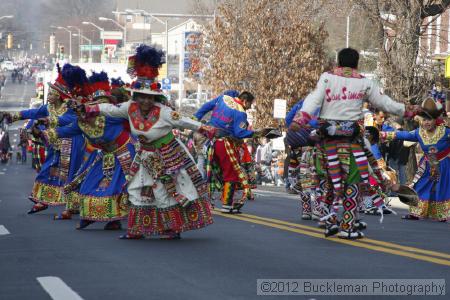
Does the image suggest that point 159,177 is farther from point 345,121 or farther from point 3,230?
point 3,230

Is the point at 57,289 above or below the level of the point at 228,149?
below

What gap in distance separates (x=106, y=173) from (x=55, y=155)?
3655 millimetres

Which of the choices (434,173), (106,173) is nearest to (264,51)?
(434,173)

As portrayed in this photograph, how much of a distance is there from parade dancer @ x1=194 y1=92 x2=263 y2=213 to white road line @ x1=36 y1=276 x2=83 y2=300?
27.1 ft

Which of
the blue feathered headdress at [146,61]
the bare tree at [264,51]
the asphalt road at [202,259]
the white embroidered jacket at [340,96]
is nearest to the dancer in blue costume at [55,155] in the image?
the asphalt road at [202,259]

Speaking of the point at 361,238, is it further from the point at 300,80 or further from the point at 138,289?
the point at 300,80

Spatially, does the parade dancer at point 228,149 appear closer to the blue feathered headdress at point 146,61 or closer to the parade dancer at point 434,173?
the parade dancer at point 434,173

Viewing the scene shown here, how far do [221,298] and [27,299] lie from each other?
4.49ft

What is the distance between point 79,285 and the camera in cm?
947

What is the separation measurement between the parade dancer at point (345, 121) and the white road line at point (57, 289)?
3862 millimetres

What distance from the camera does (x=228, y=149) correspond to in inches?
720

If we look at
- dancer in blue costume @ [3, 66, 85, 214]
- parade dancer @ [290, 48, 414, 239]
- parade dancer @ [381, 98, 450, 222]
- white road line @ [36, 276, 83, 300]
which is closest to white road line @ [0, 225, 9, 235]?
dancer in blue costume @ [3, 66, 85, 214]

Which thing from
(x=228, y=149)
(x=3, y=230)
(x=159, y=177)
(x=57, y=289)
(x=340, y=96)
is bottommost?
(x=3, y=230)

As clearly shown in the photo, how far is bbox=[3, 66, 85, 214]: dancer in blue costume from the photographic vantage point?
17.0 m
